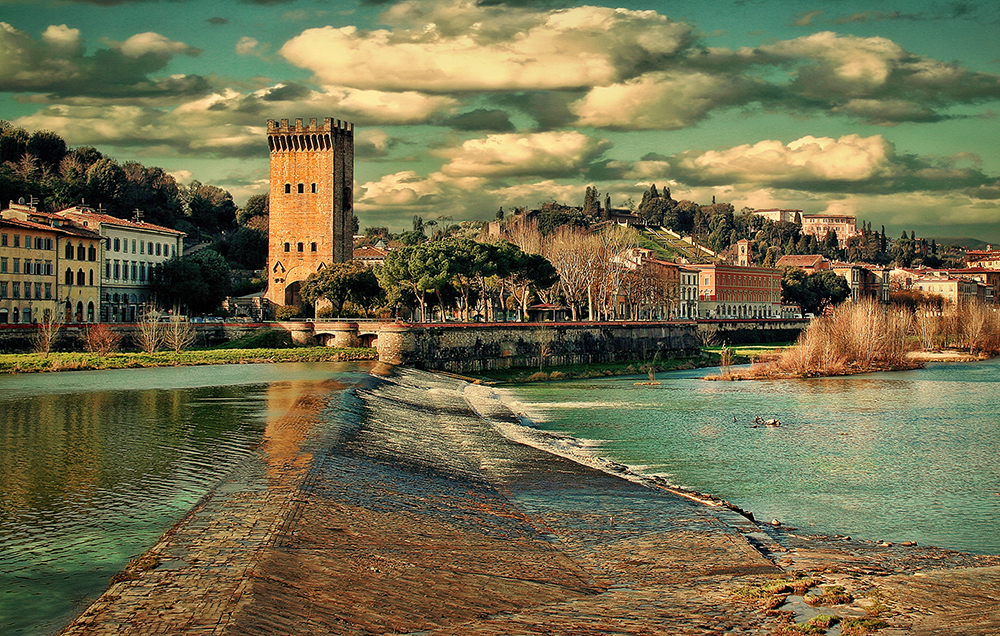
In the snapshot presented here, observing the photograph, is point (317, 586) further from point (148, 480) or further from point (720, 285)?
point (720, 285)

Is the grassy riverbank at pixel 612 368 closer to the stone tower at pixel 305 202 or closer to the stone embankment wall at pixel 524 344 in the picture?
the stone embankment wall at pixel 524 344

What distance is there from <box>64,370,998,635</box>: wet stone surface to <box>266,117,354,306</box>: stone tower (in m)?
58.2

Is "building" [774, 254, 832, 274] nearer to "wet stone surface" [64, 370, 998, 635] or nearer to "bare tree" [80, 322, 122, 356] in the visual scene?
"bare tree" [80, 322, 122, 356]

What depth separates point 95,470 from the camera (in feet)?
56.3

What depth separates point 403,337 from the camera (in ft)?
159

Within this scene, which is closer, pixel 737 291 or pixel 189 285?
pixel 189 285

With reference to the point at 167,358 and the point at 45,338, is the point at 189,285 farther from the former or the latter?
the point at 45,338

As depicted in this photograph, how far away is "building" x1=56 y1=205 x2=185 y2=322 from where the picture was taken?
225 feet

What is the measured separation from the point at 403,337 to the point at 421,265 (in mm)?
10949

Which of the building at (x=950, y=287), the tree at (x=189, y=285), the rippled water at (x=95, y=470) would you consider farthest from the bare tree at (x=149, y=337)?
the building at (x=950, y=287)

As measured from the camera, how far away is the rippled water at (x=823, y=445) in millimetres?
16266

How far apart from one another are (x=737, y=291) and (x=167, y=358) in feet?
285

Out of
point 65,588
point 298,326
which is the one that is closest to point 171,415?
point 65,588

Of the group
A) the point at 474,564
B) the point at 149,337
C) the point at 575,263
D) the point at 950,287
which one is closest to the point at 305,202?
the point at 575,263
